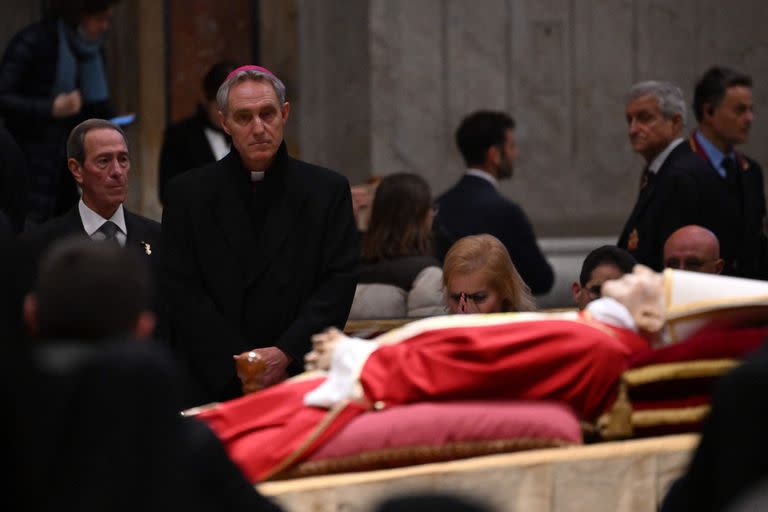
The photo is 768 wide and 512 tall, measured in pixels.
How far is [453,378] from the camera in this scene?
13.9ft

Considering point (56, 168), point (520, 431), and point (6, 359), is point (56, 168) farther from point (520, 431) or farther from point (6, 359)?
point (6, 359)

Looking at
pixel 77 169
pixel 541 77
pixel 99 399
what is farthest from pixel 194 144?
pixel 99 399

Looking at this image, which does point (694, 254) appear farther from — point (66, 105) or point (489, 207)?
point (66, 105)

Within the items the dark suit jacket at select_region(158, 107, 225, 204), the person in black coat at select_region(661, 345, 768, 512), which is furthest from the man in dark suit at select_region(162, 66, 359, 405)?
the dark suit jacket at select_region(158, 107, 225, 204)

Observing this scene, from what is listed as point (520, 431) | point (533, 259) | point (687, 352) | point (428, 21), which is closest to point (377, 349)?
point (520, 431)

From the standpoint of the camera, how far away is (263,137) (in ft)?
17.2

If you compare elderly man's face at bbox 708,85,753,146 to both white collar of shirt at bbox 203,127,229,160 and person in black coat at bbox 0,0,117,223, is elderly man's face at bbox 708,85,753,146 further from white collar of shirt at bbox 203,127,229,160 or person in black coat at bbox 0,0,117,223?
person in black coat at bbox 0,0,117,223

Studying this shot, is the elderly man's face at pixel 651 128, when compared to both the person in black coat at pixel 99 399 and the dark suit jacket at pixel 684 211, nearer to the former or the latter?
the dark suit jacket at pixel 684 211

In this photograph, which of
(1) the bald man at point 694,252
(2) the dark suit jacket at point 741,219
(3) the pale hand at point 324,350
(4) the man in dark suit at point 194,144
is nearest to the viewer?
(3) the pale hand at point 324,350

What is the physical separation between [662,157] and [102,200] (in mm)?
2459

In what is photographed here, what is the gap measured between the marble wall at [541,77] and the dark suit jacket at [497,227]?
2.10 m

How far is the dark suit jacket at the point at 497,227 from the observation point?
7.27 m

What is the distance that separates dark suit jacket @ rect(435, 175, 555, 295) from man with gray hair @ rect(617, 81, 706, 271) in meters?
0.71

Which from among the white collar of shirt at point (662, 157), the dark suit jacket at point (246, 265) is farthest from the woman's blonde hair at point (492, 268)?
the white collar of shirt at point (662, 157)
